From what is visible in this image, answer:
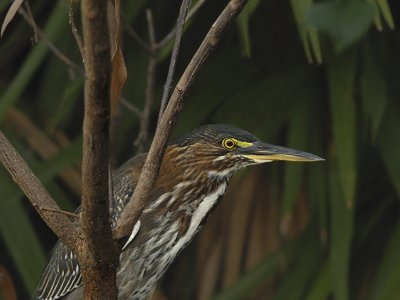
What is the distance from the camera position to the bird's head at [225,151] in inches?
95.0

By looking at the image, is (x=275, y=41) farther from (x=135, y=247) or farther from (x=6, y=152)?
(x=6, y=152)

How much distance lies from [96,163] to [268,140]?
1.76 metres

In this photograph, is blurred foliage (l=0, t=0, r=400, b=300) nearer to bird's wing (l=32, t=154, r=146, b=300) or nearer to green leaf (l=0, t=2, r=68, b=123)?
green leaf (l=0, t=2, r=68, b=123)

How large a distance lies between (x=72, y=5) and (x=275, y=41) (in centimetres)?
161

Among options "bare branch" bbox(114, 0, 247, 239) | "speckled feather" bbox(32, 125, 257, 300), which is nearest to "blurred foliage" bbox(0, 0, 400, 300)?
"speckled feather" bbox(32, 125, 257, 300)

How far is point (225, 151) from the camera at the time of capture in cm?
254

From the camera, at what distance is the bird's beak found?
94.3 inches

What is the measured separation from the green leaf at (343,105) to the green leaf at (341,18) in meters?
1.26

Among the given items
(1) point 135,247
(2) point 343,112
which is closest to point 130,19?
(2) point 343,112

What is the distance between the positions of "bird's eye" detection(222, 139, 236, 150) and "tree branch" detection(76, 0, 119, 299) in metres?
0.79

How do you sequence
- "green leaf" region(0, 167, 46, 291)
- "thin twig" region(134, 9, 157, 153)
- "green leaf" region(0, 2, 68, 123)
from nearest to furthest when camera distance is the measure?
"thin twig" region(134, 9, 157, 153)
"green leaf" region(0, 2, 68, 123)
"green leaf" region(0, 167, 46, 291)

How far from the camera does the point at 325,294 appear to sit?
129 inches

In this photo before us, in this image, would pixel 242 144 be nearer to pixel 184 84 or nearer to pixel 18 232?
pixel 184 84

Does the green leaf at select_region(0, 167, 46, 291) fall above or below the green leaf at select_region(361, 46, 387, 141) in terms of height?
above
